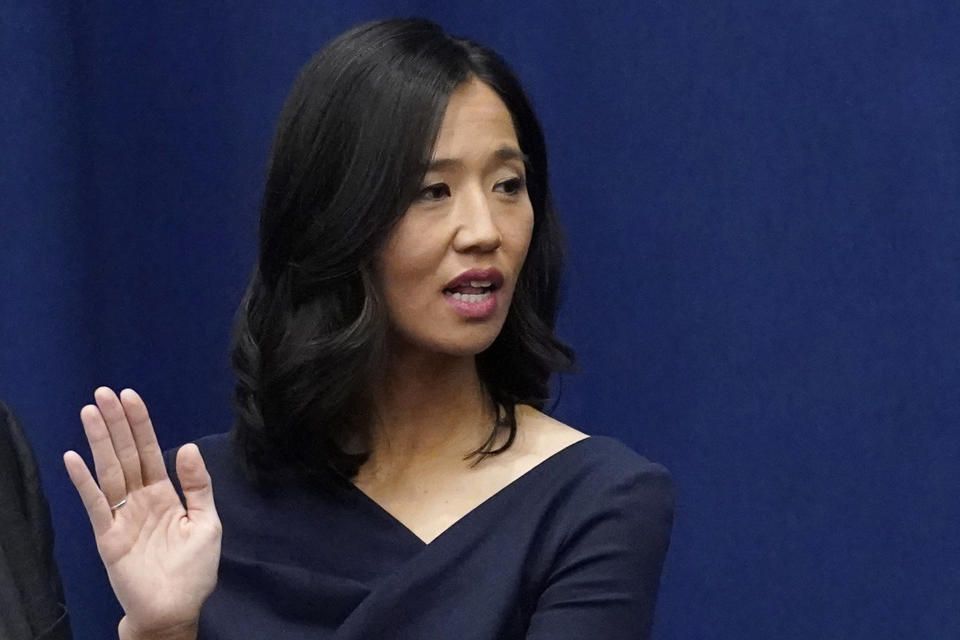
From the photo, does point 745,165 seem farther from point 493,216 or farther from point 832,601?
point 493,216

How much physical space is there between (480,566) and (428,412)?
0.21 m

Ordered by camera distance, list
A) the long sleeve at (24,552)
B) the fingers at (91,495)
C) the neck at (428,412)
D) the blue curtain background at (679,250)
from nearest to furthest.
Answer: the fingers at (91,495), the long sleeve at (24,552), the neck at (428,412), the blue curtain background at (679,250)

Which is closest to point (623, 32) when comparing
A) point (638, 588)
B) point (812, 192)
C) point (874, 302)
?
point (812, 192)

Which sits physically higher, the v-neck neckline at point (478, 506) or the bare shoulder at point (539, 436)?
the bare shoulder at point (539, 436)

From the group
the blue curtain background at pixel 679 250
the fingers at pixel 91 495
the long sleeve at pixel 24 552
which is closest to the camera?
the fingers at pixel 91 495

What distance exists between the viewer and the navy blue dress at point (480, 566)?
170 cm

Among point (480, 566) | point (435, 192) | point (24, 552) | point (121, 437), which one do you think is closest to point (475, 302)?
point (435, 192)

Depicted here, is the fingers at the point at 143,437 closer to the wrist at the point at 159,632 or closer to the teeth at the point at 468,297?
the wrist at the point at 159,632

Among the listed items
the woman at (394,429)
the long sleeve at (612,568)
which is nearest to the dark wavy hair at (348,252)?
the woman at (394,429)

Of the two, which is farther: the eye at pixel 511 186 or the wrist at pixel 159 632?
the eye at pixel 511 186

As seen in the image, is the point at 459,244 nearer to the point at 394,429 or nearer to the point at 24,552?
the point at 394,429

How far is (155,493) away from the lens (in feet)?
5.48

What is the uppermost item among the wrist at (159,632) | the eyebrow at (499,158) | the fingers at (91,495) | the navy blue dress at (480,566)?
the eyebrow at (499,158)

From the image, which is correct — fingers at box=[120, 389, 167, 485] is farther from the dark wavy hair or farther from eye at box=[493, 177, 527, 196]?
eye at box=[493, 177, 527, 196]
